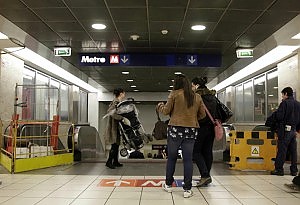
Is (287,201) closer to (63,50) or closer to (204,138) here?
(204,138)

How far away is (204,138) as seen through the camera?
14.9ft

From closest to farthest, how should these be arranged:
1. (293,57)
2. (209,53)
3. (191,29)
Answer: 1. (191,29)
2. (293,57)
3. (209,53)

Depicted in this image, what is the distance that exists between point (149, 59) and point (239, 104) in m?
6.96

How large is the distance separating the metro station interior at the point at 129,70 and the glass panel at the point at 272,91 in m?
0.04

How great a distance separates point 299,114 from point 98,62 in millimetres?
5438

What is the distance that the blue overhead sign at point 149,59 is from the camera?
353 inches

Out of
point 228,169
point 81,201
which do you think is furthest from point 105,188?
point 228,169

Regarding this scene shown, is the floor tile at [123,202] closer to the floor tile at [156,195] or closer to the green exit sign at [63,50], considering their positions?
the floor tile at [156,195]

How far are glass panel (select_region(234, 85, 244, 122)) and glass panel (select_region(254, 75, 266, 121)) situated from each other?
173cm

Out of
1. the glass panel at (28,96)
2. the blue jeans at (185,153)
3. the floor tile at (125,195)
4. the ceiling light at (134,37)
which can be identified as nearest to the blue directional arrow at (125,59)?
the ceiling light at (134,37)

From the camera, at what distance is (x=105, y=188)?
4.43 m

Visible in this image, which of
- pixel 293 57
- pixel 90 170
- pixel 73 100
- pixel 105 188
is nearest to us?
pixel 105 188

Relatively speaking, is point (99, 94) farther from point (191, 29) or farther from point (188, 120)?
point (188, 120)

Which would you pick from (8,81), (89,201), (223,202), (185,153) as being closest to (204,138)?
(185,153)
